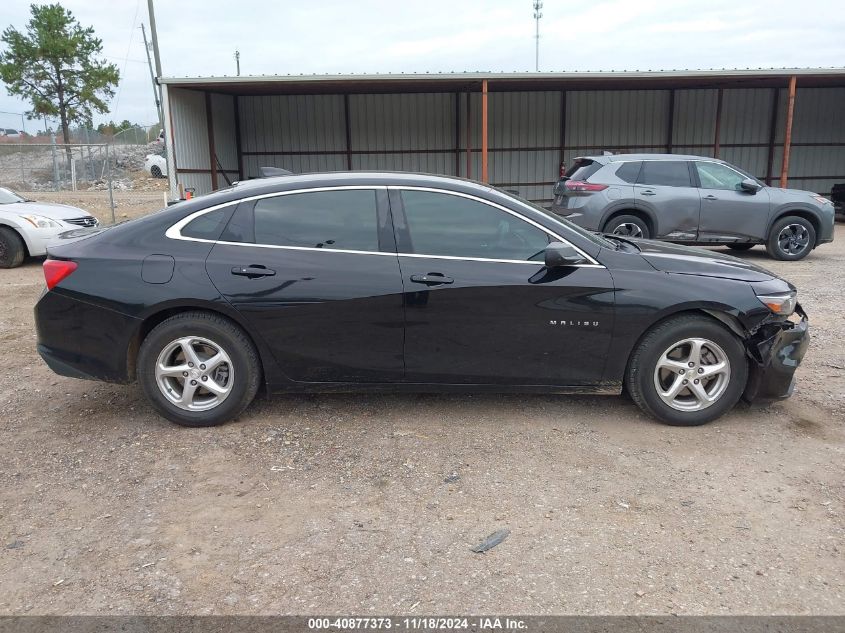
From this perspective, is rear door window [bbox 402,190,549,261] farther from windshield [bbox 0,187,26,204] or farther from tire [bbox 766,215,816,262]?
windshield [bbox 0,187,26,204]

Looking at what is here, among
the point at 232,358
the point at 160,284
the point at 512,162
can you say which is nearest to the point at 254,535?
the point at 232,358

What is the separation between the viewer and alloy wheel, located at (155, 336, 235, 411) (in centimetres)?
403

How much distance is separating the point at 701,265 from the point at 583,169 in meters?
7.02

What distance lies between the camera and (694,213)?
1047 centimetres

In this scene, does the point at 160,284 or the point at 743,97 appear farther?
the point at 743,97

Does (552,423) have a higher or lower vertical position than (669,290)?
lower

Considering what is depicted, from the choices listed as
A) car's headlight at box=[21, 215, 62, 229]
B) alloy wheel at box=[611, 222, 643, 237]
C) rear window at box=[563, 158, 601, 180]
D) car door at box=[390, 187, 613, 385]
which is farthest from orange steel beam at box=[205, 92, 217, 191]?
car door at box=[390, 187, 613, 385]

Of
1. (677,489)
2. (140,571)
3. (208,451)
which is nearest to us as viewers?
(140,571)

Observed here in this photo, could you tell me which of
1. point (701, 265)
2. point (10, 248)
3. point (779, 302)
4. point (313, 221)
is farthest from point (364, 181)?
point (10, 248)

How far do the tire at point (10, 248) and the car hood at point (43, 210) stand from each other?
33 cm

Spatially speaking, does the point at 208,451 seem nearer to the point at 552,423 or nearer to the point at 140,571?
the point at 140,571

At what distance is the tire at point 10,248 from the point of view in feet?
32.5

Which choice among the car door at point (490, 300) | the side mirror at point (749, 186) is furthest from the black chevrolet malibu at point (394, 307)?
the side mirror at point (749, 186)

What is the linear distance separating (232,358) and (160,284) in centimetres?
61
